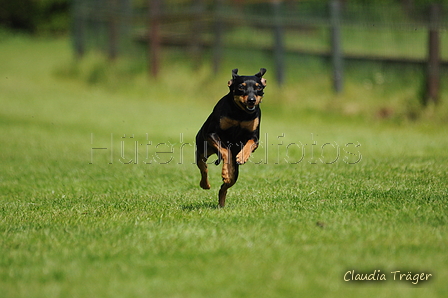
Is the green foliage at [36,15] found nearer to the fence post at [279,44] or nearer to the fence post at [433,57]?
the fence post at [279,44]

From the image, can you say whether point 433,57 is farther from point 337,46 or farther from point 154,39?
point 154,39

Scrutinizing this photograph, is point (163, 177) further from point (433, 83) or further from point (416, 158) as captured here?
point (433, 83)

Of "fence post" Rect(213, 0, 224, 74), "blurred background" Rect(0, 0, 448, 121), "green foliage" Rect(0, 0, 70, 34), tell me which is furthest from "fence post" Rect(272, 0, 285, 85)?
"green foliage" Rect(0, 0, 70, 34)

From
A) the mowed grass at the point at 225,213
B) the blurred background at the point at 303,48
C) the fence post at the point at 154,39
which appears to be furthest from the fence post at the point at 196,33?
the mowed grass at the point at 225,213

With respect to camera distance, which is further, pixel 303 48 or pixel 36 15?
pixel 36 15

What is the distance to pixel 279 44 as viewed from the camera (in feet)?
73.2


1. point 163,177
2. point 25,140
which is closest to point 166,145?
point 25,140

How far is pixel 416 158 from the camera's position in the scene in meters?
12.4

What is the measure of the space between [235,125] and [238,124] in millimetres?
38

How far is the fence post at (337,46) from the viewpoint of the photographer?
67.5 feet

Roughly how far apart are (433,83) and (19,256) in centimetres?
1403

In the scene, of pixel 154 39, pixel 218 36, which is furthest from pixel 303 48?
pixel 154 39

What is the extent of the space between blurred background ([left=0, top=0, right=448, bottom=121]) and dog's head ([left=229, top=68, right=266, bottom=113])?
1127 centimetres

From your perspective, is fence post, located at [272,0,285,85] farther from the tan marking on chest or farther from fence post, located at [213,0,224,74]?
the tan marking on chest
